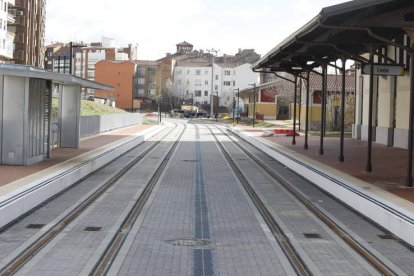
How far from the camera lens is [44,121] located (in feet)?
64.0

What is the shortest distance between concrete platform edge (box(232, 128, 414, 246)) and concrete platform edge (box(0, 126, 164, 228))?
6.55 metres

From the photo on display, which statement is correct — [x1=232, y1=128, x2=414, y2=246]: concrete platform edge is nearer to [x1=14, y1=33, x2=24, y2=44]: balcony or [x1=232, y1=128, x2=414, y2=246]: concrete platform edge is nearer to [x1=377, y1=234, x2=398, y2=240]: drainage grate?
[x1=377, y1=234, x2=398, y2=240]: drainage grate

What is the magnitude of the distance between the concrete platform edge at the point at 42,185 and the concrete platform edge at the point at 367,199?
655 cm

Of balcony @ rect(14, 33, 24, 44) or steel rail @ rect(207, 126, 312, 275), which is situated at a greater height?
balcony @ rect(14, 33, 24, 44)

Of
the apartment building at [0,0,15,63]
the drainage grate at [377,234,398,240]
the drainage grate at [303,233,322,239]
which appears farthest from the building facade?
the drainage grate at [303,233,322,239]

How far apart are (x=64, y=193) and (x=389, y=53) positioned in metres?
23.0

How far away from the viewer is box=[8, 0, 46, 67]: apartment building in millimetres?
83938

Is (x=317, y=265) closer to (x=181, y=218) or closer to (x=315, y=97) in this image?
(x=181, y=218)

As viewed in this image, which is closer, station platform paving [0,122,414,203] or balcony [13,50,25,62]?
station platform paving [0,122,414,203]

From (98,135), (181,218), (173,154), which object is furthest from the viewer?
(98,135)

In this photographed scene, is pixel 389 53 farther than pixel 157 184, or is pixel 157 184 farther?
pixel 389 53

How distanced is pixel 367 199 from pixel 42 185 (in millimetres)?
6888

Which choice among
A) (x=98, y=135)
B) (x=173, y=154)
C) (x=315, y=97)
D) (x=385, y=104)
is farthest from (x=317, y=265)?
(x=315, y=97)

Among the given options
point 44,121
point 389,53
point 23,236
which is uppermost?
point 389,53
